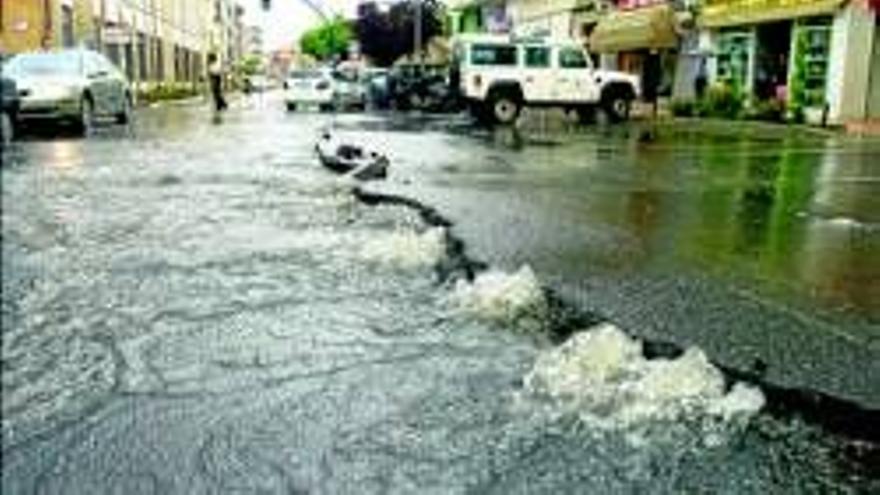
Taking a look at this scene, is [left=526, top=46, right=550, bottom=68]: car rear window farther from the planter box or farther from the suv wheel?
the planter box

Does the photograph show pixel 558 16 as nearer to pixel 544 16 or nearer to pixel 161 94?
pixel 544 16

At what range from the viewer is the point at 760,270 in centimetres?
840

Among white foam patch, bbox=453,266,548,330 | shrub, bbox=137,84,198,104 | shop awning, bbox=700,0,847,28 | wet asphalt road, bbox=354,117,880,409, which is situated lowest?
shrub, bbox=137,84,198,104

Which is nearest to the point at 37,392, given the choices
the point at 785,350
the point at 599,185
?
the point at 785,350

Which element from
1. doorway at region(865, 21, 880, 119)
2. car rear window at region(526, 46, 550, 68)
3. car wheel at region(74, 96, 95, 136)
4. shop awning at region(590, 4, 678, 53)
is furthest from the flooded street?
shop awning at region(590, 4, 678, 53)

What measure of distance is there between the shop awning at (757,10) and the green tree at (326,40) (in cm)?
8607

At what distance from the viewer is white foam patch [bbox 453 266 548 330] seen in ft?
21.3

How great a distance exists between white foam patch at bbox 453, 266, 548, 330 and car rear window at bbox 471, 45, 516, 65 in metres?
25.9

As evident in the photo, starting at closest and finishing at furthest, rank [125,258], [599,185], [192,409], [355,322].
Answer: [192,409] → [355,322] → [125,258] → [599,185]

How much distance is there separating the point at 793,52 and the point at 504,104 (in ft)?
25.0

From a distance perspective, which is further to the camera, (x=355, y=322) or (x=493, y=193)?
(x=493, y=193)

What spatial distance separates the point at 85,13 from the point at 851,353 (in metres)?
44.6

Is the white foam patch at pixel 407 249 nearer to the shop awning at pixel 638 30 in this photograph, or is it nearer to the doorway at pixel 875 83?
the doorway at pixel 875 83

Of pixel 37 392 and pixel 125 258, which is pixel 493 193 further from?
pixel 37 392
